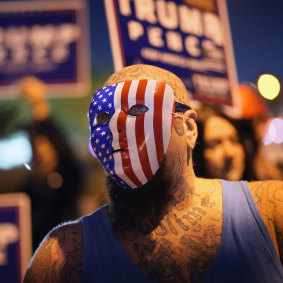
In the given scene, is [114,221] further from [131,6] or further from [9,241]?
[9,241]

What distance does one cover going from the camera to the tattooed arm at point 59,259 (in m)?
1.48

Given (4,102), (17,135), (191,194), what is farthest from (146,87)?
(4,102)

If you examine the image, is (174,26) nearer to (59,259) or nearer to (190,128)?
(190,128)

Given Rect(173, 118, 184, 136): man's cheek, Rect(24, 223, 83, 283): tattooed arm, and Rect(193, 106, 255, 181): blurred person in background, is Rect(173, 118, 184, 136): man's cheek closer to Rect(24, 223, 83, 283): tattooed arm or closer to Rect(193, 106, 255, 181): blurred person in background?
Rect(24, 223, 83, 283): tattooed arm

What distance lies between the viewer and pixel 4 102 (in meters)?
5.62

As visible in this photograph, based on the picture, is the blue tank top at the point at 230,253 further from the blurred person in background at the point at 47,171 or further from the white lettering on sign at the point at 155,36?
the blurred person in background at the point at 47,171

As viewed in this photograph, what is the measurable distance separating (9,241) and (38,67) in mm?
1668

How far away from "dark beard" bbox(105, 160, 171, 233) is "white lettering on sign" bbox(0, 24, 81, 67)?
8.39 ft

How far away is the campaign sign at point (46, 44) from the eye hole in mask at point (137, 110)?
2223mm

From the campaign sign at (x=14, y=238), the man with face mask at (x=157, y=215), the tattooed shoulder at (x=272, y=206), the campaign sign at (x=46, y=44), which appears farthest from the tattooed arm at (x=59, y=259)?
the campaign sign at (x=46, y=44)

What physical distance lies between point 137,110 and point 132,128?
0.10m

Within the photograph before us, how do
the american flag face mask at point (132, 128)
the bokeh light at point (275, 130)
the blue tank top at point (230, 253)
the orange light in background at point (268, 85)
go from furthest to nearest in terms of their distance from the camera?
the bokeh light at point (275, 130) < the orange light in background at point (268, 85) < the american flag face mask at point (132, 128) < the blue tank top at point (230, 253)

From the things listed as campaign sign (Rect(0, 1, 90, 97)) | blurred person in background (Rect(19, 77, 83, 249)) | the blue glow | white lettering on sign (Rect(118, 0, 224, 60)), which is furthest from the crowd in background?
white lettering on sign (Rect(118, 0, 224, 60))

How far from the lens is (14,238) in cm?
336
